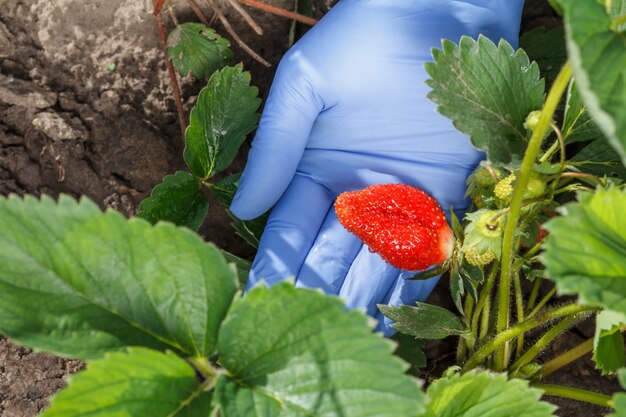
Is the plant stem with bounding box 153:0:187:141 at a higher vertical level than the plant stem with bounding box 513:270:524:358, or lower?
higher

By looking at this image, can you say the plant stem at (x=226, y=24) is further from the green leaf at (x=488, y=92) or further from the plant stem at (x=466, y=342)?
the plant stem at (x=466, y=342)

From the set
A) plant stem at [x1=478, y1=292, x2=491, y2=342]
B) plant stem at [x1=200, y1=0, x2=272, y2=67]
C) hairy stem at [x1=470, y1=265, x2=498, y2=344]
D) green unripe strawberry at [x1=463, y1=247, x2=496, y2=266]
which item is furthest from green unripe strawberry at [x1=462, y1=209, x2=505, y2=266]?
plant stem at [x1=200, y1=0, x2=272, y2=67]

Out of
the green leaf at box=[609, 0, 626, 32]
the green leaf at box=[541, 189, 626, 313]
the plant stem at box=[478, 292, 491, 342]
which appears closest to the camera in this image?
the green leaf at box=[541, 189, 626, 313]

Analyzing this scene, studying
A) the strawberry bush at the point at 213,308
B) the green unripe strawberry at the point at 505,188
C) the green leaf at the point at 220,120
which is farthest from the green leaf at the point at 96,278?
the green leaf at the point at 220,120

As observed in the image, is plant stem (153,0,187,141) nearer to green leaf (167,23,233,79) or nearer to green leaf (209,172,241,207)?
green leaf (167,23,233,79)

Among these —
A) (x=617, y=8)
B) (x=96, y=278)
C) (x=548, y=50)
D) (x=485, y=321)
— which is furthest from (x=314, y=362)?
(x=548, y=50)

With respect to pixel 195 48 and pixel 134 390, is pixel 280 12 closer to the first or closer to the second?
pixel 195 48
